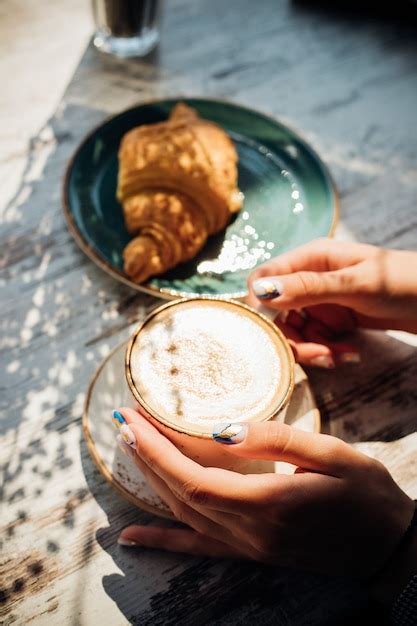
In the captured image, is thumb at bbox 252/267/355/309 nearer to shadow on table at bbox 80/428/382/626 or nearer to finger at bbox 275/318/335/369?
finger at bbox 275/318/335/369

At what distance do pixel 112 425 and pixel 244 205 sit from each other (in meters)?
0.55

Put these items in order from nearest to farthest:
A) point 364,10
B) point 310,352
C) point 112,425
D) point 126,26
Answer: point 112,425
point 310,352
point 126,26
point 364,10

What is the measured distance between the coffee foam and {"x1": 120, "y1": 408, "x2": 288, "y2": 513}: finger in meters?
0.04

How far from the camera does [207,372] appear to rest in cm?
71

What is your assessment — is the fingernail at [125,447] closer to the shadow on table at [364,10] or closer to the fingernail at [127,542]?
the fingernail at [127,542]

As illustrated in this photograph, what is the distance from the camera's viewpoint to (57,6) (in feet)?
5.00

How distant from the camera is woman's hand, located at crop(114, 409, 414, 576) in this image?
624mm

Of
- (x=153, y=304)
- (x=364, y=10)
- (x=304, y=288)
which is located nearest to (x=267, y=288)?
(x=304, y=288)

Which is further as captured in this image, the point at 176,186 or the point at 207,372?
the point at 176,186

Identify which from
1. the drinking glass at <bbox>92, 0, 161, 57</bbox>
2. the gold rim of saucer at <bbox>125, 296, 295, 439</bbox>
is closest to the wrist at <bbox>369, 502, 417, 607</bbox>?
the gold rim of saucer at <bbox>125, 296, 295, 439</bbox>

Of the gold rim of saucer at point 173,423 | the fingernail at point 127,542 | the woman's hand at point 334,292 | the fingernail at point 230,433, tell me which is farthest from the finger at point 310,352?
the fingernail at point 127,542

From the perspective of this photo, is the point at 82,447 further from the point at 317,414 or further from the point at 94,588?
the point at 317,414

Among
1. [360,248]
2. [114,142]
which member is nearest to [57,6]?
[114,142]

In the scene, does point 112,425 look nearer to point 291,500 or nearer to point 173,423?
point 173,423
